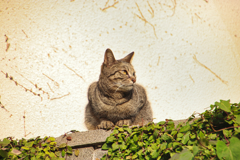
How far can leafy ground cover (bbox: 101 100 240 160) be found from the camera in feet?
3.00

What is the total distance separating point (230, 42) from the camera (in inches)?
122

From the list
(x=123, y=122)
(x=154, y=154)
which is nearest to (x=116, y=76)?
(x=123, y=122)

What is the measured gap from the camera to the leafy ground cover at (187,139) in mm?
915

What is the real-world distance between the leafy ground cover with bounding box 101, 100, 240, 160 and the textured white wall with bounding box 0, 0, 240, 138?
40.1 inches

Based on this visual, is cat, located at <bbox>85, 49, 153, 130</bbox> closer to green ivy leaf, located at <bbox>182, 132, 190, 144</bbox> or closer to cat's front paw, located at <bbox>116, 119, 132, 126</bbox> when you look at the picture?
cat's front paw, located at <bbox>116, 119, 132, 126</bbox>

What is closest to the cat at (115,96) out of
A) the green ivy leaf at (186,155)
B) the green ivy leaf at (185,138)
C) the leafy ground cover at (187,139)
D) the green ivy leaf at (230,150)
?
the leafy ground cover at (187,139)

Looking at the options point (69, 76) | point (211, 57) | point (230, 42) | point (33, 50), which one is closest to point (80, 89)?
point (69, 76)

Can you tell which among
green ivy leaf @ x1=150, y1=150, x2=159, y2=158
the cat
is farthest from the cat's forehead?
green ivy leaf @ x1=150, y1=150, x2=159, y2=158

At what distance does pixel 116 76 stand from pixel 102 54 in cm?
86

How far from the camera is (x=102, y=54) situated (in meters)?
2.56

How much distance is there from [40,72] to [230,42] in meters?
2.85

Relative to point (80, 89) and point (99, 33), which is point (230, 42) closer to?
point (99, 33)

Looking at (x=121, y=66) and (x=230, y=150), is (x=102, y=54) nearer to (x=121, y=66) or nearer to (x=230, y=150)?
(x=121, y=66)

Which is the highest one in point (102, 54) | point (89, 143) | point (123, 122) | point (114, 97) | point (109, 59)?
point (102, 54)
